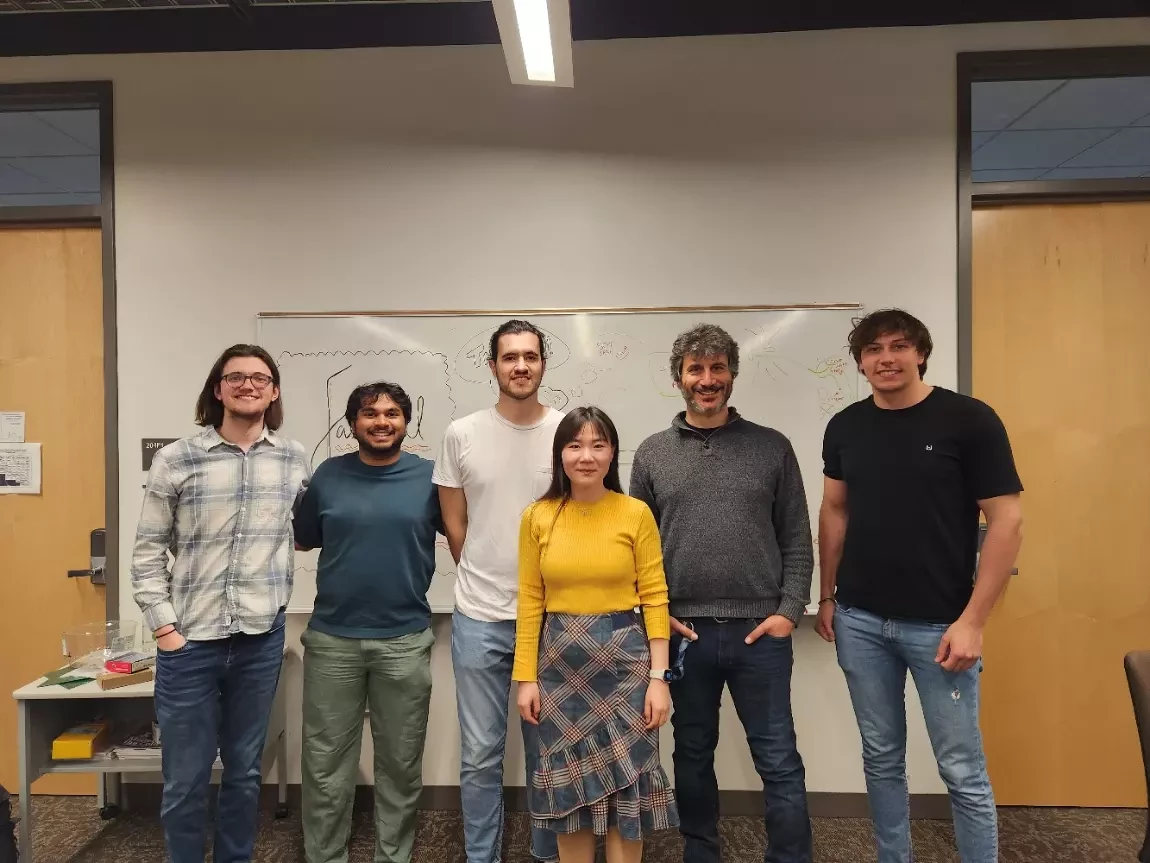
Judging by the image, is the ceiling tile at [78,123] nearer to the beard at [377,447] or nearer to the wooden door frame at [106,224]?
the wooden door frame at [106,224]

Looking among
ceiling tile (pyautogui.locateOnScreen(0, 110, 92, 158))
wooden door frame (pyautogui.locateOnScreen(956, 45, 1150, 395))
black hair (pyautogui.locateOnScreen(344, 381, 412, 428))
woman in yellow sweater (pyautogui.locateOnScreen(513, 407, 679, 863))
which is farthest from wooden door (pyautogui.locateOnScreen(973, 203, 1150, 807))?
ceiling tile (pyautogui.locateOnScreen(0, 110, 92, 158))

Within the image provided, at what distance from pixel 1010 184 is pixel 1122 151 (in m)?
1.88

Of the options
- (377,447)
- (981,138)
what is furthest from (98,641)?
(981,138)

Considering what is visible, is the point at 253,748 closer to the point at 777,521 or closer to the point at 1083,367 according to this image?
the point at 777,521

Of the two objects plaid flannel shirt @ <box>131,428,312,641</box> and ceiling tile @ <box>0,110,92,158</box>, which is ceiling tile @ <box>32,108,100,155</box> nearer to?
ceiling tile @ <box>0,110,92,158</box>

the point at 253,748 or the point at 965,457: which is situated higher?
the point at 965,457

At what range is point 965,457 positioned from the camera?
1.54 meters

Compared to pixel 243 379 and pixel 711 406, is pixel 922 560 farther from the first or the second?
pixel 243 379

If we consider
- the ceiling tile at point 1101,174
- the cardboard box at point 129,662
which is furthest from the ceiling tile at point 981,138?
the cardboard box at point 129,662

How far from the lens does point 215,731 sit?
1.73 meters

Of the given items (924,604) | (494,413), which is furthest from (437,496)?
(924,604)

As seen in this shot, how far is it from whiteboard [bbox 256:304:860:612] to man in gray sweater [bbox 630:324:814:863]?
0.66 m

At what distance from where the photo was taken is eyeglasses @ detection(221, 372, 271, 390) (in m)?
1.70

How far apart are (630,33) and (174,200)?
184 cm
